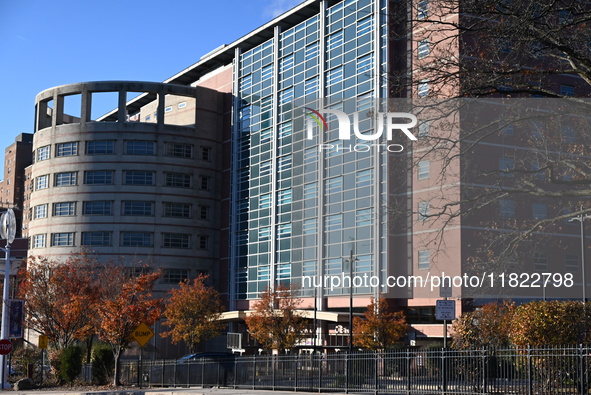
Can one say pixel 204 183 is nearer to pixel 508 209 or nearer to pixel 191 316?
pixel 191 316

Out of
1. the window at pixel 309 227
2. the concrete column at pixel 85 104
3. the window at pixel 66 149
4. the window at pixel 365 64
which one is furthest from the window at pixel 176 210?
the window at pixel 365 64

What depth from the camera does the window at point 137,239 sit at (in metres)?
81.4

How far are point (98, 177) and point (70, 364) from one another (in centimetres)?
4498

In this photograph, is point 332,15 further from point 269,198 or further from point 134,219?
point 134,219

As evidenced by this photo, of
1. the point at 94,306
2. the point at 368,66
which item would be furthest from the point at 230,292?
the point at 94,306

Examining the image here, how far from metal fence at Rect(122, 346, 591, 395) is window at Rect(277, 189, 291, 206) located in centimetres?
3586

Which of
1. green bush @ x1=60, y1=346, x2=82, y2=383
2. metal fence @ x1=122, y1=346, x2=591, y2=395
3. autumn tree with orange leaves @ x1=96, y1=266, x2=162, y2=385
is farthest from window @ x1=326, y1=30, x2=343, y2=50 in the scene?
metal fence @ x1=122, y1=346, x2=591, y2=395

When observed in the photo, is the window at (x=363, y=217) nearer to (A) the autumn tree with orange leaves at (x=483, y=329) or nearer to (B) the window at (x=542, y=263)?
(B) the window at (x=542, y=263)

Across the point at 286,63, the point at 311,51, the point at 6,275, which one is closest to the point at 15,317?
the point at 6,275

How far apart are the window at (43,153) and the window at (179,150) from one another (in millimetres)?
13104

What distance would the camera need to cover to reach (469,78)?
63.2 feet

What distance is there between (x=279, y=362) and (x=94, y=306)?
49.0ft

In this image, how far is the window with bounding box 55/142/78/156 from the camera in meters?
83.4

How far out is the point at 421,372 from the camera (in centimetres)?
2531
